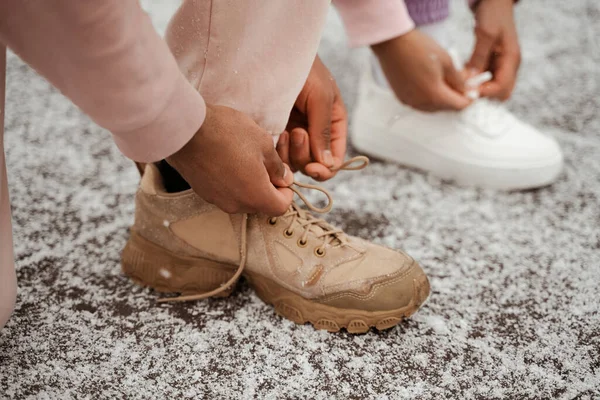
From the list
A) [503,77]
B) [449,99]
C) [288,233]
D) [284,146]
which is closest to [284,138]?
[284,146]

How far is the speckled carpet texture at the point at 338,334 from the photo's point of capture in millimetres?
641

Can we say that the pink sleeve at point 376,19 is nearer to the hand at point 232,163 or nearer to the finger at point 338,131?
the finger at point 338,131

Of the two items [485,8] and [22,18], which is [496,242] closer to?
[485,8]

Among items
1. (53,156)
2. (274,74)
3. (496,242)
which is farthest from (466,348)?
(53,156)

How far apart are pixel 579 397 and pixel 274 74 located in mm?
491

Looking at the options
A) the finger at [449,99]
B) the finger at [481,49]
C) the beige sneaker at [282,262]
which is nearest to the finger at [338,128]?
the beige sneaker at [282,262]

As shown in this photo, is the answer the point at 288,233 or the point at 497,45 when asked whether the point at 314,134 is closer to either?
the point at 288,233

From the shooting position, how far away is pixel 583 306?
75 cm

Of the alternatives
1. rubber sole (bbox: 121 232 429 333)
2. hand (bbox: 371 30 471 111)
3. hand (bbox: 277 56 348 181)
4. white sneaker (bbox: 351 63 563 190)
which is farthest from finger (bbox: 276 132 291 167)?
white sneaker (bbox: 351 63 563 190)

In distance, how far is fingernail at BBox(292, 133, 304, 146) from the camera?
71cm

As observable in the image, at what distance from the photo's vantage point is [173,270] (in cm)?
75

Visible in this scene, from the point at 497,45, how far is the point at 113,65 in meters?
0.70

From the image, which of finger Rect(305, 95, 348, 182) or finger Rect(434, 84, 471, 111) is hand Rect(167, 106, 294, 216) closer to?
finger Rect(305, 95, 348, 182)

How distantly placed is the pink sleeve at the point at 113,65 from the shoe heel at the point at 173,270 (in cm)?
22
